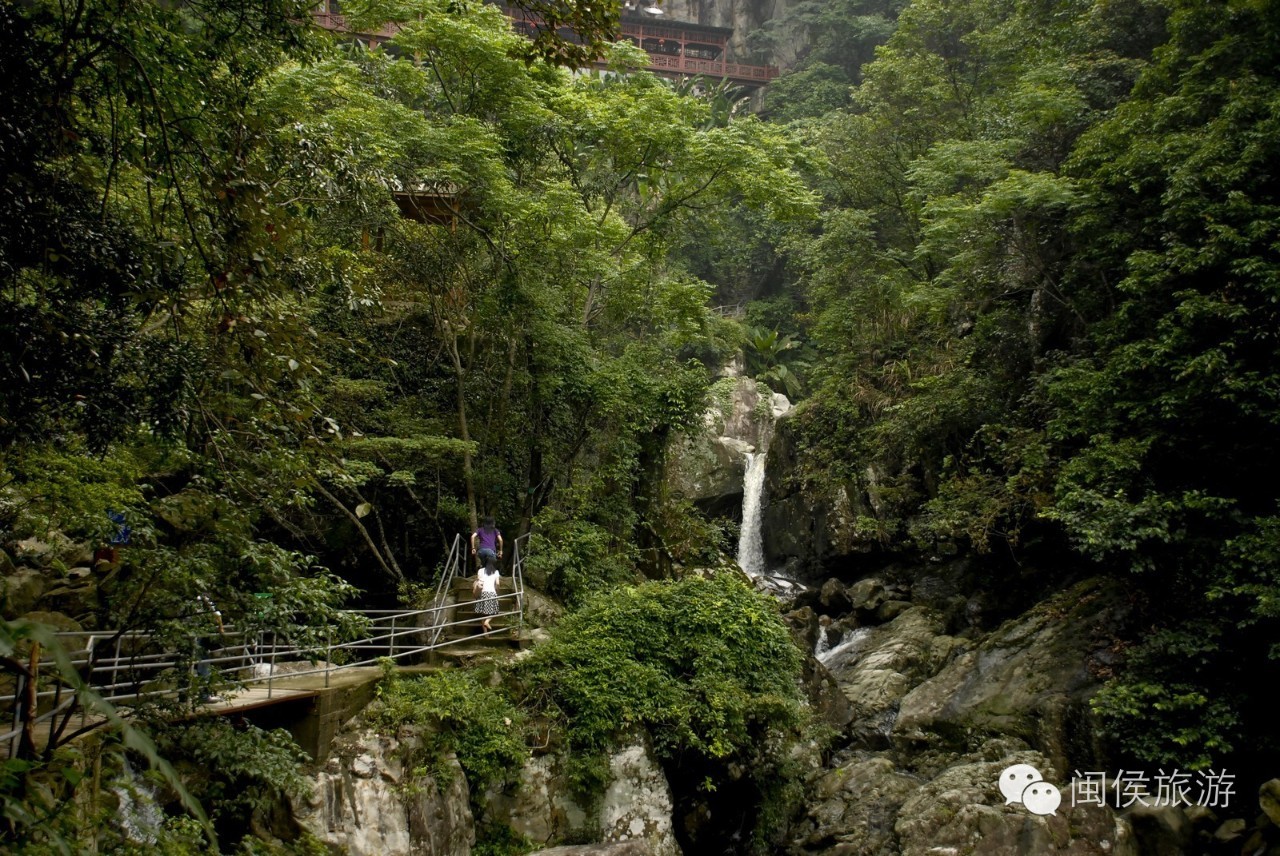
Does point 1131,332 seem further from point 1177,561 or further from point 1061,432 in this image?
point 1177,561

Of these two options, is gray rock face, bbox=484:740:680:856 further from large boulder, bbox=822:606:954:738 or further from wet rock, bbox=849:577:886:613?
wet rock, bbox=849:577:886:613

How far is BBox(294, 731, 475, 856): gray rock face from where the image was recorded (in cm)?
666

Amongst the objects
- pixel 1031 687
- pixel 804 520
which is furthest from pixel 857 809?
pixel 804 520

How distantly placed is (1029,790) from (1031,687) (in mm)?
1970

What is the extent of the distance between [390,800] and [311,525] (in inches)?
277

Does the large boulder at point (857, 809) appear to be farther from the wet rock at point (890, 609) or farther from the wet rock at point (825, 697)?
the wet rock at point (890, 609)

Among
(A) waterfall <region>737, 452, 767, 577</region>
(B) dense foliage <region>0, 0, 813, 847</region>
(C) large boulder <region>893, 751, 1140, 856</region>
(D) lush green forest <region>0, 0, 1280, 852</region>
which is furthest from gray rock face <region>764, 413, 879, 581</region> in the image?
(C) large boulder <region>893, 751, 1140, 856</region>

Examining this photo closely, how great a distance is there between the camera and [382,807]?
7000mm

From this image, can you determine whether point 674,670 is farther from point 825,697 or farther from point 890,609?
point 890,609

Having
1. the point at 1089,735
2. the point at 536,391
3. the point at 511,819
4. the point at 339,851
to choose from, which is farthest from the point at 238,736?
the point at 1089,735

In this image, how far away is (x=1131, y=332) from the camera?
11.0m

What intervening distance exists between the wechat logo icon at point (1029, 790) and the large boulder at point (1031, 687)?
64cm

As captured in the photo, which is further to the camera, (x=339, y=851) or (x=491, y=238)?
(x=491, y=238)

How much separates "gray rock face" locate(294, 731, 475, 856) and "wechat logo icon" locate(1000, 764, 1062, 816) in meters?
6.12
